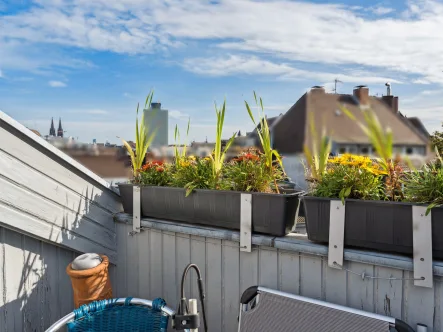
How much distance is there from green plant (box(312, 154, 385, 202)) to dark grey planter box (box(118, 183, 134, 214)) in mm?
1100

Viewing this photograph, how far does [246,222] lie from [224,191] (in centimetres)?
18

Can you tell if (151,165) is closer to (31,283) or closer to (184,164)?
(184,164)

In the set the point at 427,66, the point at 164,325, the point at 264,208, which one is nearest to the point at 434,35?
the point at 427,66

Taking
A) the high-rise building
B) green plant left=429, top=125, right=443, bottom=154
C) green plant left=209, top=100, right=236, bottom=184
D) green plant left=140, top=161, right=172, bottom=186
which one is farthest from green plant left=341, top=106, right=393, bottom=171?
the high-rise building

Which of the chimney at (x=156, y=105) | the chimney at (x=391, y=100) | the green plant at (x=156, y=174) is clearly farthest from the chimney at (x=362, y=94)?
the chimney at (x=156, y=105)

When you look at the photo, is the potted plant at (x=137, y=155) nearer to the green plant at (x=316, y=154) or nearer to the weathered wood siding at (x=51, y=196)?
the weathered wood siding at (x=51, y=196)

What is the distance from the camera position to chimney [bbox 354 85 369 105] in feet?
4.56

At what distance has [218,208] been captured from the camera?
5.51 feet

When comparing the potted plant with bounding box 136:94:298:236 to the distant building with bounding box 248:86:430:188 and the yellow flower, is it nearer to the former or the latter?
the yellow flower

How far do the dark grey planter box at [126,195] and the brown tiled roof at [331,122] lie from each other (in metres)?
0.88

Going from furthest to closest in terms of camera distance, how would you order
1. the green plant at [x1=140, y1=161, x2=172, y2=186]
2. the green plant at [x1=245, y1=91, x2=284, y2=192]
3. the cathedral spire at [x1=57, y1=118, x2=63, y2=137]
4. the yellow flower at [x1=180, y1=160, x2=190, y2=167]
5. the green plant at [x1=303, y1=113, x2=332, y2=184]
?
the cathedral spire at [x1=57, y1=118, x2=63, y2=137], the green plant at [x1=140, y1=161, x2=172, y2=186], the yellow flower at [x1=180, y1=160, x2=190, y2=167], the green plant at [x1=245, y1=91, x2=284, y2=192], the green plant at [x1=303, y1=113, x2=332, y2=184]

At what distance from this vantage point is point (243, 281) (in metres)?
1.63

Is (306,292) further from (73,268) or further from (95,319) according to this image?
(73,268)

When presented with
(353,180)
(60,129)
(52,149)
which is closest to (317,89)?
(353,180)
